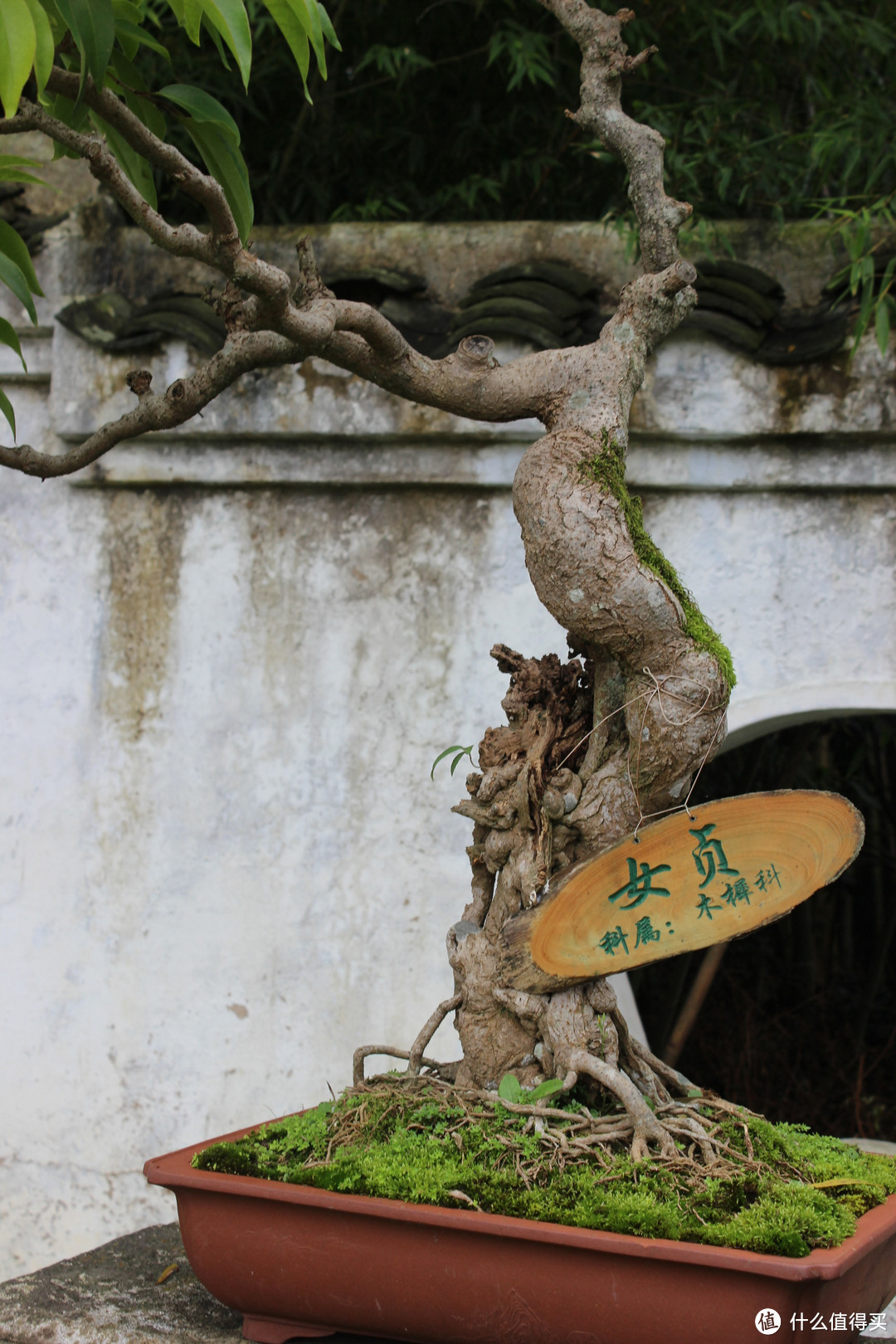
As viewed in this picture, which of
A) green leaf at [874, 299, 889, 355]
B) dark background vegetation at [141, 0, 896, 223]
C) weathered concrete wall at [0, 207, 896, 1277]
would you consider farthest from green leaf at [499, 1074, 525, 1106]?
dark background vegetation at [141, 0, 896, 223]

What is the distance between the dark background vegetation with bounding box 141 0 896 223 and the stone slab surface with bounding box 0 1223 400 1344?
8.00ft

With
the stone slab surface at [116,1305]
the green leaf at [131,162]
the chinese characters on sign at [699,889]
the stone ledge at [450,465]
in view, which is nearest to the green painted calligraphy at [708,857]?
the chinese characters on sign at [699,889]

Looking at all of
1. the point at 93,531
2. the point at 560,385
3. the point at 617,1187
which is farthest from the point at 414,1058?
the point at 93,531

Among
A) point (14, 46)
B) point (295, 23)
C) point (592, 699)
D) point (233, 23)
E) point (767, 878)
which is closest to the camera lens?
point (14, 46)

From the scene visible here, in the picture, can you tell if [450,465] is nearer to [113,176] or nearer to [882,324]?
[882,324]

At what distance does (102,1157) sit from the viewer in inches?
99.8

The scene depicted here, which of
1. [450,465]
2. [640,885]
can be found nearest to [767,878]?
[640,885]

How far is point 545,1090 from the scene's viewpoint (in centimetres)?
147

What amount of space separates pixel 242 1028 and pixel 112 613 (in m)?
0.99

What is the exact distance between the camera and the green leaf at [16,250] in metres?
1.56

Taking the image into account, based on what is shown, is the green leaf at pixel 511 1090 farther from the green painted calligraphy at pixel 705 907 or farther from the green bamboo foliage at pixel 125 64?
the green bamboo foliage at pixel 125 64

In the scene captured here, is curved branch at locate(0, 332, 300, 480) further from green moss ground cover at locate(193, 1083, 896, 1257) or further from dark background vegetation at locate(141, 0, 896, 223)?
dark background vegetation at locate(141, 0, 896, 223)

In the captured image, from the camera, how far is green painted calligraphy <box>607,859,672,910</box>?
1.49 m

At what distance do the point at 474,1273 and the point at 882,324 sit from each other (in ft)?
6.09
